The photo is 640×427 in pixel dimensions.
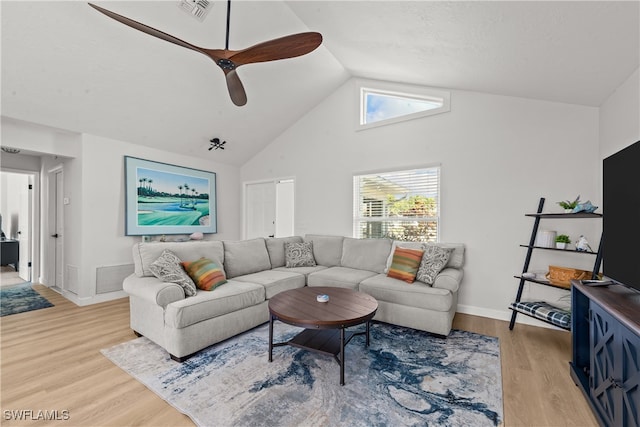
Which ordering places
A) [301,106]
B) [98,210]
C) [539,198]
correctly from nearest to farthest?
1. [539,198]
2. [98,210]
3. [301,106]

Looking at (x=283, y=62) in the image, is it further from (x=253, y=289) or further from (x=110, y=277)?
(x=110, y=277)

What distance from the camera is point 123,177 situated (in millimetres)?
4215

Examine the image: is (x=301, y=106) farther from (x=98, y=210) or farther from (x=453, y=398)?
(x=453, y=398)

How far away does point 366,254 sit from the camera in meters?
3.93

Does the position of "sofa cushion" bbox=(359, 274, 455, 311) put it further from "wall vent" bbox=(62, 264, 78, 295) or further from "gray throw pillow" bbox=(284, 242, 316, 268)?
"wall vent" bbox=(62, 264, 78, 295)

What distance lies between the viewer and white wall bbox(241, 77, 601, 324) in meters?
2.99

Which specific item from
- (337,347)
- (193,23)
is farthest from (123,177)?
(337,347)

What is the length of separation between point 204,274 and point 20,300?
10.9ft

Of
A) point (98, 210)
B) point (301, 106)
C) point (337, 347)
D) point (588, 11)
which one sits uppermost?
point (301, 106)

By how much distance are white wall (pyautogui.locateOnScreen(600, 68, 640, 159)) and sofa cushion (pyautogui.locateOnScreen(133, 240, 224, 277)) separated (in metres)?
3.85

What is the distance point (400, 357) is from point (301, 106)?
404 centimetres

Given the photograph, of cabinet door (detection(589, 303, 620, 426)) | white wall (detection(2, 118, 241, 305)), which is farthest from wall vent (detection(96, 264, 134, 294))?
cabinet door (detection(589, 303, 620, 426))

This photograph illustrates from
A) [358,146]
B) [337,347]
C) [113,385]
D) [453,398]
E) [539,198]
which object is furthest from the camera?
[358,146]

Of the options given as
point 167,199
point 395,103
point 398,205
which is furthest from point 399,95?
point 167,199
